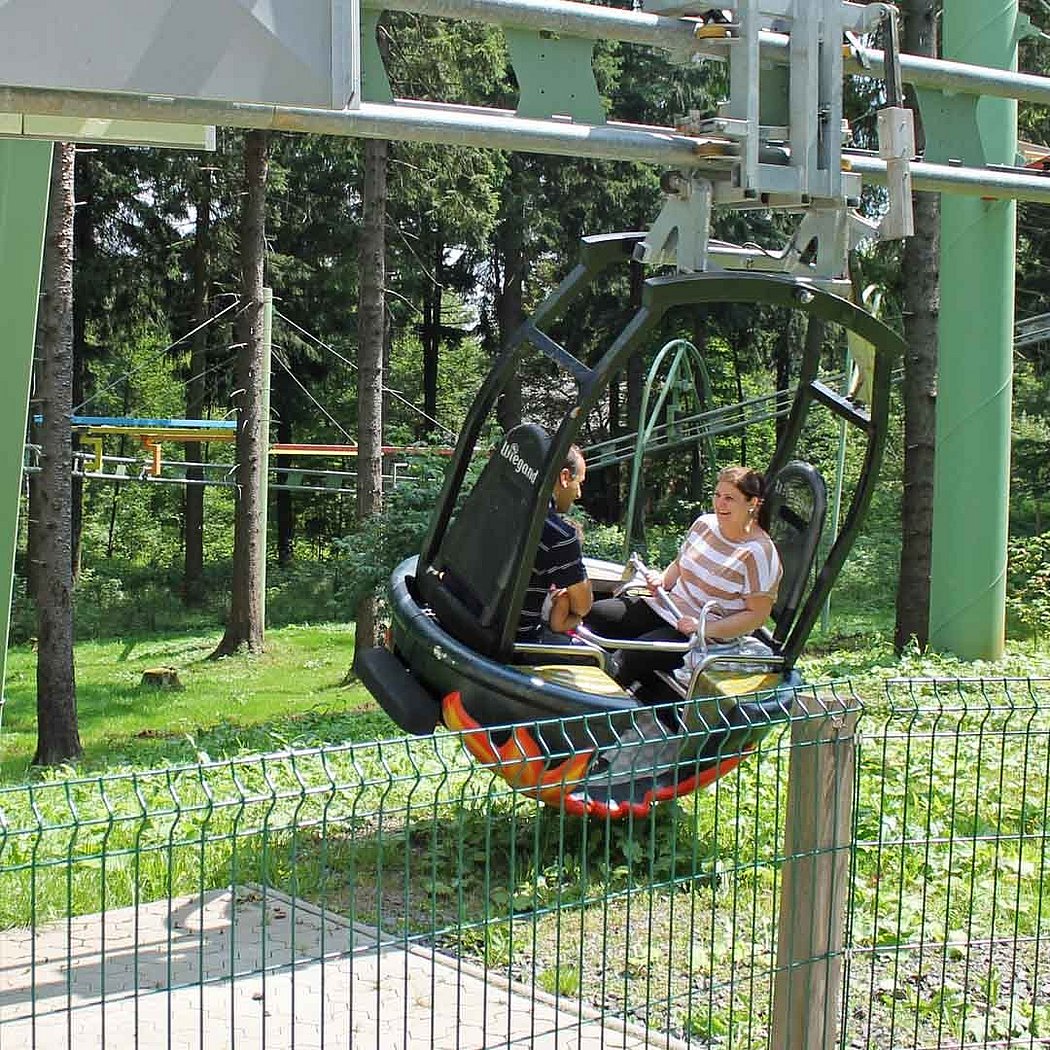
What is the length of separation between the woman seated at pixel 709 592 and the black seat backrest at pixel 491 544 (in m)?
0.80

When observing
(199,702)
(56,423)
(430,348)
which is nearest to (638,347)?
(56,423)

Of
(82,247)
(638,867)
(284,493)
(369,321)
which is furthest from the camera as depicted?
(284,493)

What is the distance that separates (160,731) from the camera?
49.5 feet

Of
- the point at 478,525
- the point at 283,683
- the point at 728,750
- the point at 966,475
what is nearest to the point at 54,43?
the point at 478,525

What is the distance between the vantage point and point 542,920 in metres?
5.14

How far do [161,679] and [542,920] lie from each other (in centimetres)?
1382

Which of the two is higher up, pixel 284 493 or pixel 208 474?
pixel 208 474

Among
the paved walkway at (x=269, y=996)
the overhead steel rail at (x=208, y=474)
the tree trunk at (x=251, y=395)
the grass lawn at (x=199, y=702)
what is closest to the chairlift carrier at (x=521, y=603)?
the paved walkway at (x=269, y=996)

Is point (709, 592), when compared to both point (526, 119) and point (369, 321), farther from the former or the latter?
point (369, 321)

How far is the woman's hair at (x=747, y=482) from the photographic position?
5992mm

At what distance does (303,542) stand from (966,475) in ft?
80.6

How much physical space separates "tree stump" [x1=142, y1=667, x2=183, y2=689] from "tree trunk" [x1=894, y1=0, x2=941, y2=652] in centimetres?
916

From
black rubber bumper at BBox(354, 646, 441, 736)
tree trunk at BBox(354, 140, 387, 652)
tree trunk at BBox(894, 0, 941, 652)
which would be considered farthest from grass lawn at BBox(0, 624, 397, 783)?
tree trunk at BBox(894, 0, 941, 652)

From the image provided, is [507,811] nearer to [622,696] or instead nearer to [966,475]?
[622,696]
